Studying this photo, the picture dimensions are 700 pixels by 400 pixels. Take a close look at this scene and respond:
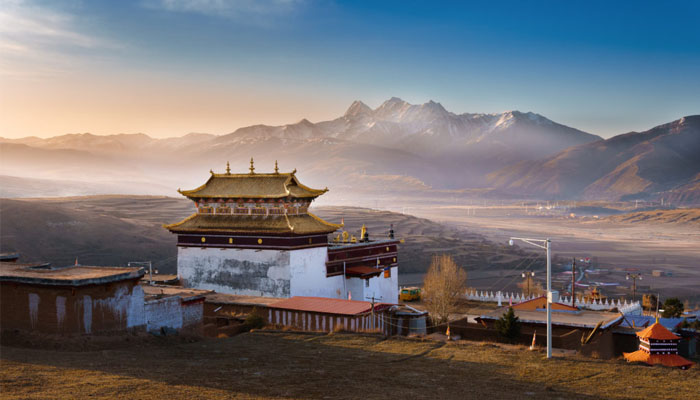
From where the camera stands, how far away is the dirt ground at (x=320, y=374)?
1532 cm

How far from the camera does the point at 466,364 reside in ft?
65.7

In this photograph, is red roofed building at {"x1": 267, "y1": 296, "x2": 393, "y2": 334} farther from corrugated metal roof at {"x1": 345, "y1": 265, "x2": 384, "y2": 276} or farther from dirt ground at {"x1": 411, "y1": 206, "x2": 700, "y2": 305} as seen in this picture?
dirt ground at {"x1": 411, "y1": 206, "x2": 700, "y2": 305}

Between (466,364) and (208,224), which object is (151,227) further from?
(466,364)

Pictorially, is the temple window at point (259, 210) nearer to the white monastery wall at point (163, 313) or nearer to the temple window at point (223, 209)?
the temple window at point (223, 209)

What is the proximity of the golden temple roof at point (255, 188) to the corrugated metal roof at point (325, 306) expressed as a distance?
8.19m

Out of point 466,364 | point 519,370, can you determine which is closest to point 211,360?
point 466,364

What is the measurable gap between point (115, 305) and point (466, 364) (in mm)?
11604

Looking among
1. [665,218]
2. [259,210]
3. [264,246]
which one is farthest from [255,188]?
[665,218]

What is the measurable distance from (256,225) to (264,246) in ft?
4.68

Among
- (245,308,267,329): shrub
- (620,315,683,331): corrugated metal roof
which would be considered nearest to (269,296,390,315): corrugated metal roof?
(245,308,267,329): shrub

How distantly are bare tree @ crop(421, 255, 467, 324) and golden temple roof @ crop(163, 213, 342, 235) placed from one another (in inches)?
330

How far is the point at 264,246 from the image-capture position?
127 feet

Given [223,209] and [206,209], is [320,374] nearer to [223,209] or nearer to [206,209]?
[223,209]

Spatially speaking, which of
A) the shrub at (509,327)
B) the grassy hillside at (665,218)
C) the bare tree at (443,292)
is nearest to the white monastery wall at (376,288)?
the bare tree at (443,292)
